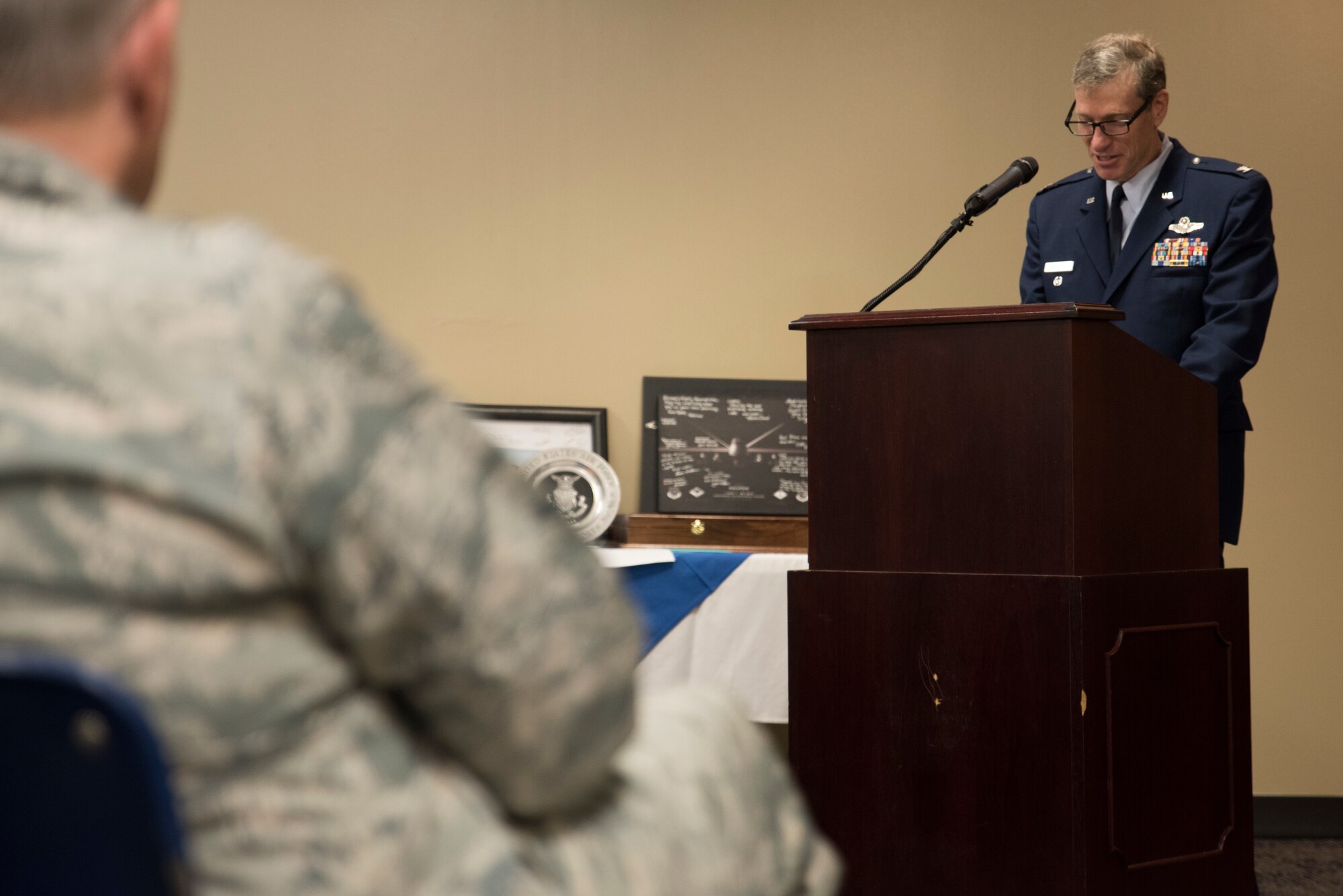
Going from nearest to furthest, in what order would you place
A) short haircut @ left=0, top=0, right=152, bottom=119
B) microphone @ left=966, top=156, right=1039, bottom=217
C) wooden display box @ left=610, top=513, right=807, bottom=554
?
short haircut @ left=0, top=0, right=152, bottom=119
microphone @ left=966, top=156, right=1039, bottom=217
wooden display box @ left=610, top=513, right=807, bottom=554

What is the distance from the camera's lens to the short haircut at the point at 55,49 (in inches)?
25.7

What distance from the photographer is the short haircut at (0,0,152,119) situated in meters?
0.65

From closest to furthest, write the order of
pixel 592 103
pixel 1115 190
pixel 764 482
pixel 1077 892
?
Answer: pixel 1077 892, pixel 1115 190, pixel 764 482, pixel 592 103

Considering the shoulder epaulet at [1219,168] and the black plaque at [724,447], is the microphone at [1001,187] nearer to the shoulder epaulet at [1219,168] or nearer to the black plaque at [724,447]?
the shoulder epaulet at [1219,168]

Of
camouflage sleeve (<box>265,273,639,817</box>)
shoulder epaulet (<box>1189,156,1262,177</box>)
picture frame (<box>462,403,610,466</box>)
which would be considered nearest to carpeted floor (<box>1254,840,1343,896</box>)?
shoulder epaulet (<box>1189,156,1262,177</box>)

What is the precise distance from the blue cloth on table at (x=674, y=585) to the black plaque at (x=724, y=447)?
0.53 meters

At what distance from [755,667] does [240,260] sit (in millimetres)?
2321

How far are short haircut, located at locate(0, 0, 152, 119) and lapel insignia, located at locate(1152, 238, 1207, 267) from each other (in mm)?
2295

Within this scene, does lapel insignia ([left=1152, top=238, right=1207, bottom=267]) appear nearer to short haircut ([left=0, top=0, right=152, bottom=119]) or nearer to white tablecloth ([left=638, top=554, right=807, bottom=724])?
white tablecloth ([left=638, top=554, right=807, bottom=724])

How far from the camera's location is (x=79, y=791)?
573 millimetres

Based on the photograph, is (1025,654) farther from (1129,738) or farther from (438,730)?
(438,730)

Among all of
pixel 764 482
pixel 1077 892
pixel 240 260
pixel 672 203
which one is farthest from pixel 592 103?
pixel 240 260

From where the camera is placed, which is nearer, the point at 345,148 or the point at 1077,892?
the point at 1077,892

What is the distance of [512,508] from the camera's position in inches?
25.8
